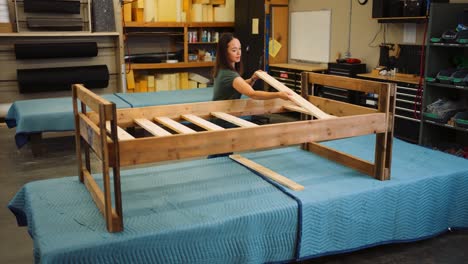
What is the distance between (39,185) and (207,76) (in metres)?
5.79

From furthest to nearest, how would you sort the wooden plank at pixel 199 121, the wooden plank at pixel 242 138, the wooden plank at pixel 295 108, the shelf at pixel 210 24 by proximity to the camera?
the shelf at pixel 210 24 < the wooden plank at pixel 295 108 < the wooden plank at pixel 199 121 < the wooden plank at pixel 242 138

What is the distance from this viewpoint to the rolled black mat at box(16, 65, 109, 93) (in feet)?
21.7

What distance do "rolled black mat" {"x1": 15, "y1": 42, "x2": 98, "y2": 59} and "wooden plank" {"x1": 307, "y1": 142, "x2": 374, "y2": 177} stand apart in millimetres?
4545

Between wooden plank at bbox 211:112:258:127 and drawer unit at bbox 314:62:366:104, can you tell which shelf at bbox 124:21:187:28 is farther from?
wooden plank at bbox 211:112:258:127

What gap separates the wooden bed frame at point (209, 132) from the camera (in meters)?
2.17

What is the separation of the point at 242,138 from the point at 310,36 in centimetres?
514

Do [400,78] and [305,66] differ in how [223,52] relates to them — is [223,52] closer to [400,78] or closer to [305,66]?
[400,78]

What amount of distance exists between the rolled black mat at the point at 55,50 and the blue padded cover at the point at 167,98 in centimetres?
128

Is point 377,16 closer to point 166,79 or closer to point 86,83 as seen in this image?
point 166,79

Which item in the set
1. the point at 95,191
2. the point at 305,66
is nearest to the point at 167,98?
the point at 305,66

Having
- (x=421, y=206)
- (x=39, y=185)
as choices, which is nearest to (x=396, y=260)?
(x=421, y=206)

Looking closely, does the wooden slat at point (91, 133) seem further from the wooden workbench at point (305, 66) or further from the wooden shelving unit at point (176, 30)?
the wooden shelving unit at point (176, 30)

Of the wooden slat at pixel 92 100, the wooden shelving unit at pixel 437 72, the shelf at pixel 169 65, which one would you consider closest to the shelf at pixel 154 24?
the shelf at pixel 169 65

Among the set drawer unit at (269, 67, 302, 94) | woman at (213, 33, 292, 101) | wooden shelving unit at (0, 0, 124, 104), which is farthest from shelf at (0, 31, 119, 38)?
woman at (213, 33, 292, 101)
